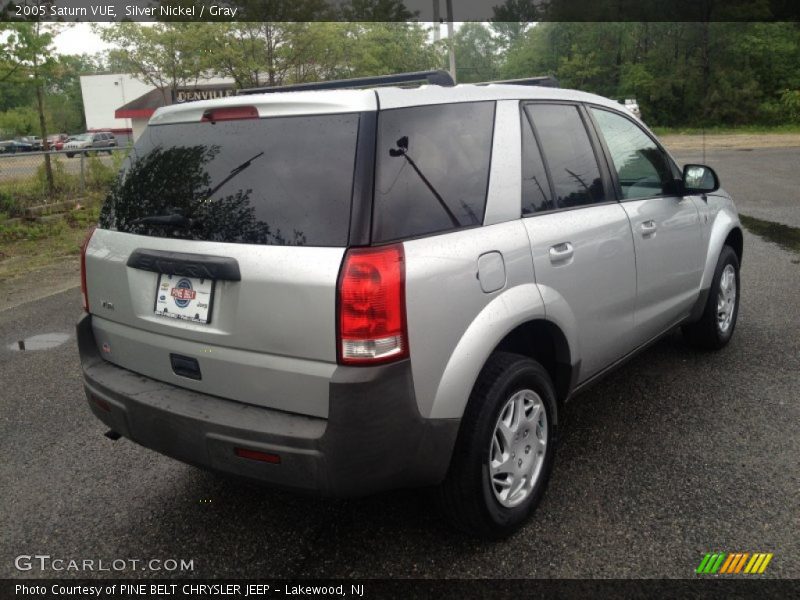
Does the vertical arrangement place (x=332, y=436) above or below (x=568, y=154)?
below

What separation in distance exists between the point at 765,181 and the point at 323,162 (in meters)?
16.5

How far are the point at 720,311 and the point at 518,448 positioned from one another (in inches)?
107

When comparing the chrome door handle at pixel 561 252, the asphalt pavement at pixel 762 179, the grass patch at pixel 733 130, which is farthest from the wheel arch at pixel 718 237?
the grass patch at pixel 733 130

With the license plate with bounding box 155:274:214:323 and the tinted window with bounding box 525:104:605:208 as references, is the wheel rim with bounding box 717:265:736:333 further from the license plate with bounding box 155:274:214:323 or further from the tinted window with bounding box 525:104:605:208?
the license plate with bounding box 155:274:214:323

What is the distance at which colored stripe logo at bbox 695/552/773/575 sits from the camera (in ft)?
8.32

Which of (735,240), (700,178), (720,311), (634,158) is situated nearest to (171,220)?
(634,158)

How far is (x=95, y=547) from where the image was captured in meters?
2.85

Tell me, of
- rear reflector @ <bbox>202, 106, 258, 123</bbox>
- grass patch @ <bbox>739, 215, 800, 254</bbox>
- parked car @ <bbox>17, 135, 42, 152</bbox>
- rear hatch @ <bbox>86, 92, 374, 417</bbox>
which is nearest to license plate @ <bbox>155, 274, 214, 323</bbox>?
rear hatch @ <bbox>86, 92, 374, 417</bbox>

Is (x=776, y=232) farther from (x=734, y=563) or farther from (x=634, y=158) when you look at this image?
(x=734, y=563)

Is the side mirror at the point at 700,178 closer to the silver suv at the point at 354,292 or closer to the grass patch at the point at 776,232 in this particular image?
the silver suv at the point at 354,292

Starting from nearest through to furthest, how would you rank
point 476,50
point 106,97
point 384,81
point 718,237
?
point 384,81 → point 718,237 → point 106,97 → point 476,50

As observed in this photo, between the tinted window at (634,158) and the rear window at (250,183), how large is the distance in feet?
6.23

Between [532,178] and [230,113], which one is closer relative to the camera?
[230,113]

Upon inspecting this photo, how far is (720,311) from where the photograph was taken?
479cm
